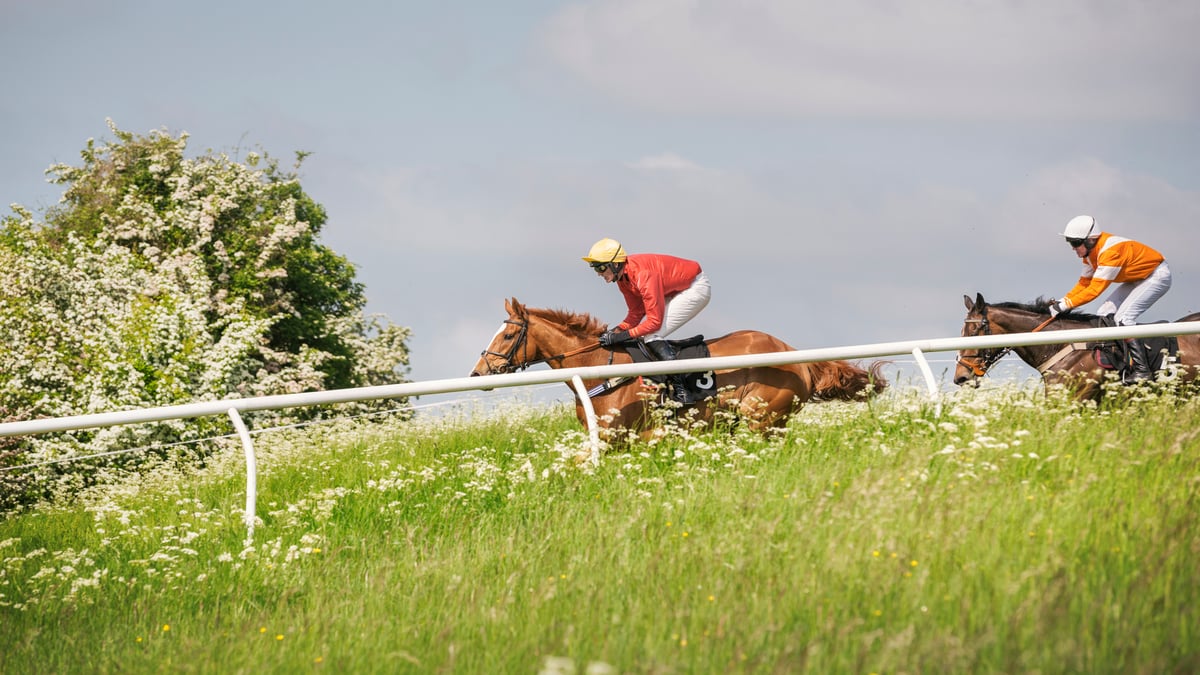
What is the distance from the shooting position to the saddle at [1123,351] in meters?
11.2

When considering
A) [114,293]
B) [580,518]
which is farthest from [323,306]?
[580,518]

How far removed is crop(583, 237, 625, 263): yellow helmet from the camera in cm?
1054

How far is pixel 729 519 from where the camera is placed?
6730mm

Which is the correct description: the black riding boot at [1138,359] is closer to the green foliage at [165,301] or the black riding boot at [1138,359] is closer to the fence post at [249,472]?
the fence post at [249,472]

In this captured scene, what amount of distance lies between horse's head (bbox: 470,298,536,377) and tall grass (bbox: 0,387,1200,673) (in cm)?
97

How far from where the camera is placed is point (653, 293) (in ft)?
34.7

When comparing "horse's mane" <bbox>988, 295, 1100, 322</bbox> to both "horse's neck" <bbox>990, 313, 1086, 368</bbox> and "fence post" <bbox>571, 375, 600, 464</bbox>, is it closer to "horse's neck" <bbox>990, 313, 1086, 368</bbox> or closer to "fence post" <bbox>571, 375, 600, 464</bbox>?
"horse's neck" <bbox>990, 313, 1086, 368</bbox>

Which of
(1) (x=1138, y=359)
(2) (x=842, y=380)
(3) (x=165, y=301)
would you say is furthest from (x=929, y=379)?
(3) (x=165, y=301)

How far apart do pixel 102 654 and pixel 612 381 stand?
492 cm

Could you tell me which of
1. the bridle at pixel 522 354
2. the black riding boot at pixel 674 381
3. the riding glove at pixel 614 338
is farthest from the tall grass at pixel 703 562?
the riding glove at pixel 614 338

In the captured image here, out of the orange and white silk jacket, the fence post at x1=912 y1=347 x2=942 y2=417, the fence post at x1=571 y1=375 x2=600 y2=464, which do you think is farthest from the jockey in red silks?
the orange and white silk jacket

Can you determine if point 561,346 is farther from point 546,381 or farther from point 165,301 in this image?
point 165,301

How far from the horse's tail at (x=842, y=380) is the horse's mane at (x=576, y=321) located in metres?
2.08

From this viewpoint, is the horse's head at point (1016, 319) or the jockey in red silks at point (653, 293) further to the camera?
the horse's head at point (1016, 319)
